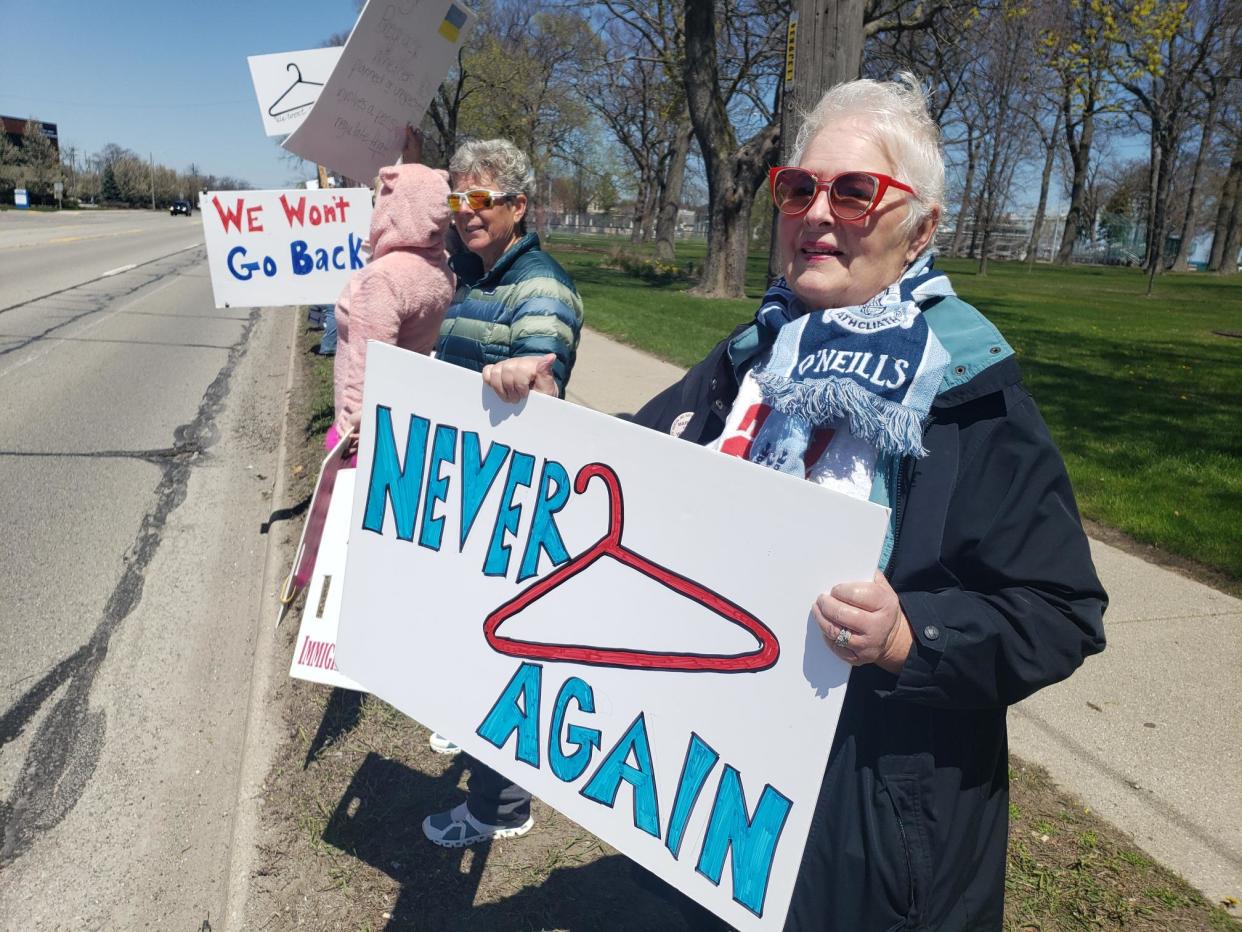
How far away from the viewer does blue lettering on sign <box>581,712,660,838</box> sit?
4.97ft

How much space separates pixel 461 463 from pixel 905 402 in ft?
2.75

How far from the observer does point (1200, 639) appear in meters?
4.00

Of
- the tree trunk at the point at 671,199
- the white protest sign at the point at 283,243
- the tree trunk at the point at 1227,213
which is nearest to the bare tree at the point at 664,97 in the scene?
the tree trunk at the point at 671,199

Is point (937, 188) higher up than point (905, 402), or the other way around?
point (937, 188)

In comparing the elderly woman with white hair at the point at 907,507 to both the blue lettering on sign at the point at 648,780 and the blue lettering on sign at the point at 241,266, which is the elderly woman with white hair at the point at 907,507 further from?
the blue lettering on sign at the point at 241,266

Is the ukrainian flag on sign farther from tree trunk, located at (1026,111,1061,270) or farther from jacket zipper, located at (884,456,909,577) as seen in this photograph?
tree trunk, located at (1026,111,1061,270)

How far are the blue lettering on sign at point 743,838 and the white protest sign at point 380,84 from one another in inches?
120

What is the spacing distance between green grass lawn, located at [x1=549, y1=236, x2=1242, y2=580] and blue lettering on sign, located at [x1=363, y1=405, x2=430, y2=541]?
4.62 m

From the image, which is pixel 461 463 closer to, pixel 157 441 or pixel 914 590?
pixel 914 590

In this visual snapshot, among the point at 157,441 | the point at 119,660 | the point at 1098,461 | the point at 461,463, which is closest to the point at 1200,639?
the point at 1098,461

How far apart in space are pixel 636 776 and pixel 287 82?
208 inches

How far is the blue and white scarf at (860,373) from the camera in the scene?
4.32ft

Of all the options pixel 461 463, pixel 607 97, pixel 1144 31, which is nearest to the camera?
pixel 461 463

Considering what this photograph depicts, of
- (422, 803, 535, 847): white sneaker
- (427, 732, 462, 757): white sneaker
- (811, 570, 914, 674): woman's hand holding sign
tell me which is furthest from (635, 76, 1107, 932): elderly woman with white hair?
(427, 732, 462, 757): white sneaker
